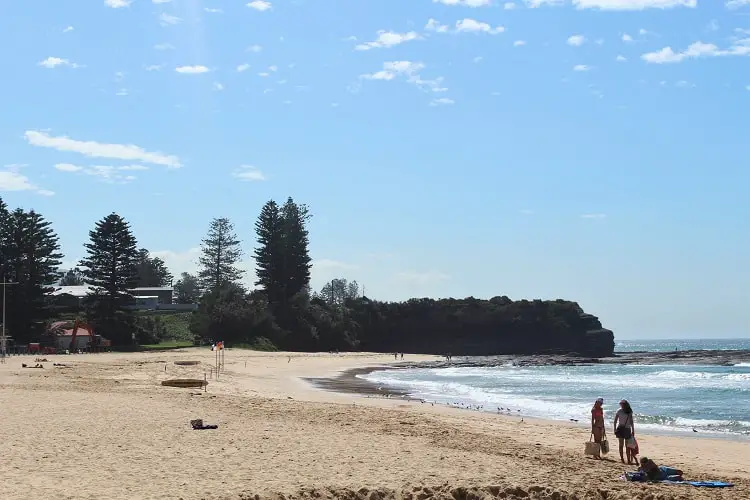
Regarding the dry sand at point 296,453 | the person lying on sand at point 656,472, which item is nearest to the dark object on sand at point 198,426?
the dry sand at point 296,453

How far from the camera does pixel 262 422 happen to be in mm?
17531

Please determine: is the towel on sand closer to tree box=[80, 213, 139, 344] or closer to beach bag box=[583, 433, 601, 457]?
beach bag box=[583, 433, 601, 457]

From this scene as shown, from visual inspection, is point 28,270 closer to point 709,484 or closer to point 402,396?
point 402,396

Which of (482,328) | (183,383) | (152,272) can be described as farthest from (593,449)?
(152,272)

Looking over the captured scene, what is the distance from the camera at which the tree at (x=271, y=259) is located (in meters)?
89.9

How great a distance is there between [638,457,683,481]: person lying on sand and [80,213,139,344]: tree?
6064 cm

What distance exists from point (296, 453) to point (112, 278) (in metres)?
60.8

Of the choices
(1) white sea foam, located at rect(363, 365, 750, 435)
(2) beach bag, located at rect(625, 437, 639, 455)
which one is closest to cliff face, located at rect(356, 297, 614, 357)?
(1) white sea foam, located at rect(363, 365, 750, 435)

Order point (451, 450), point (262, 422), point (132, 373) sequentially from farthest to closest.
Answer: point (132, 373) < point (262, 422) < point (451, 450)

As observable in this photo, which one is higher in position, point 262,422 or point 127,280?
point 127,280

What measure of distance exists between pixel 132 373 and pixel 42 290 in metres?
36.4

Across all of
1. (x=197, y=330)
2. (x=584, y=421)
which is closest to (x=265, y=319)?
(x=197, y=330)

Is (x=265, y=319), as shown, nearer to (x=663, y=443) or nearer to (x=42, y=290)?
(x=42, y=290)

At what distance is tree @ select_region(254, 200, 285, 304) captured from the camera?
89938 mm
